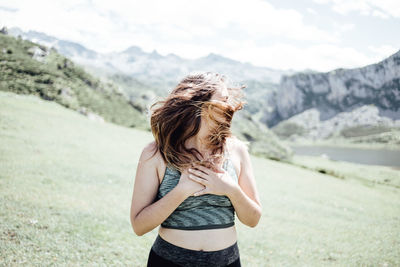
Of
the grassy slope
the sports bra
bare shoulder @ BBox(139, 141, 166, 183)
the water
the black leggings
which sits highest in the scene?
bare shoulder @ BBox(139, 141, 166, 183)

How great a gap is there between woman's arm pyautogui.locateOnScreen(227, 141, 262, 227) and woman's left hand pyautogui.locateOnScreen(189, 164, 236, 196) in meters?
0.05

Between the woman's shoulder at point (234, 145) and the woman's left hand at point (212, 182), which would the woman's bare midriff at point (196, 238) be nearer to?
the woman's left hand at point (212, 182)

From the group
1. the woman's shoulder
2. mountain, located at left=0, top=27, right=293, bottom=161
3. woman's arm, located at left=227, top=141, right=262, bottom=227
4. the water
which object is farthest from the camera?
mountain, located at left=0, top=27, right=293, bottom=161

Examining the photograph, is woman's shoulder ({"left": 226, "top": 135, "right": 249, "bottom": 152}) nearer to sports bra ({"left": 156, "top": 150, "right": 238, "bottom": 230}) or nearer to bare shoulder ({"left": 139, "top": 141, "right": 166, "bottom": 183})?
sports bra ({"left": 156, "top": 150, "right": 238, "bottom": 230})

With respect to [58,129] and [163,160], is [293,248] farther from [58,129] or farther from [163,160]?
[58,129]

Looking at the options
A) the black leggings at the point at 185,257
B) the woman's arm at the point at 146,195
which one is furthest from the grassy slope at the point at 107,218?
the woman's arm at the point at 146,195

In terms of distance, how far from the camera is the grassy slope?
616 cm

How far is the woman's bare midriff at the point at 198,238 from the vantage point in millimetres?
2293

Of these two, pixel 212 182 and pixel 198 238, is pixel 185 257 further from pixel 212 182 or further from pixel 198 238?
pixel 212 182

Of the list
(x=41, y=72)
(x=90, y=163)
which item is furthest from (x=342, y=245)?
(x=41, y=72)

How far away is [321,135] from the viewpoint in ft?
638

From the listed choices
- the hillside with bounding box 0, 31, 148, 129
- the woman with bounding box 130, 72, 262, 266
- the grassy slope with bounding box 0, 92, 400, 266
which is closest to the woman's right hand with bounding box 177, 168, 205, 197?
the woman with bounding box 130, 72, 262, 266

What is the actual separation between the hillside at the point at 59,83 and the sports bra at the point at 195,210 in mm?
43029

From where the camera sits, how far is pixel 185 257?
2277mm
